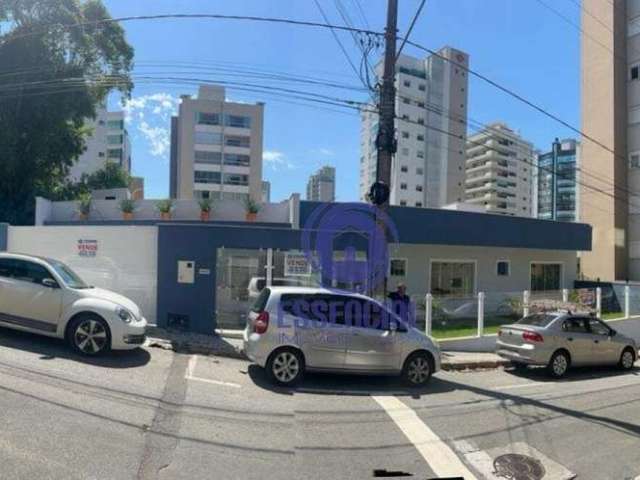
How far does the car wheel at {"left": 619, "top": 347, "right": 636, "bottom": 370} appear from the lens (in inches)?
486

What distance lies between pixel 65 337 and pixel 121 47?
2605 cm

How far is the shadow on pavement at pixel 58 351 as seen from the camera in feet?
26.3

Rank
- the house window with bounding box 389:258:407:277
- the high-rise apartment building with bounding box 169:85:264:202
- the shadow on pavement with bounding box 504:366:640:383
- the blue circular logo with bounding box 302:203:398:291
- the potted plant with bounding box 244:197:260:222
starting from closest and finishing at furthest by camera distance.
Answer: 1. the shadow on pavement with bounding box 504:366:640:383
2. the blue circular logo with bounding box 302:203:398:291
3. the house window with bounding box 389:258:407:277
4. the potted plant with bounding box 244:197:260:222
5. the high-rise apartment building with bounding box 169:85:264:202

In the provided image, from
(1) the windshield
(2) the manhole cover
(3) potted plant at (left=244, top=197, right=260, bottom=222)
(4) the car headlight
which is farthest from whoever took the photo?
(3) potted plant at (left=244, top=197, right=260, bottom=222)

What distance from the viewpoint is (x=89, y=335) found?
830 centimetres

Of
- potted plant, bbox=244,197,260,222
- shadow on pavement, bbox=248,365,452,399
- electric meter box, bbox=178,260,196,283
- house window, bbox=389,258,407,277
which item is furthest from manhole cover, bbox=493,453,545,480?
potted plant, bbox=244,197,260,222

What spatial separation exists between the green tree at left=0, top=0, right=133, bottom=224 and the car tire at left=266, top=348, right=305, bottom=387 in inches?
739

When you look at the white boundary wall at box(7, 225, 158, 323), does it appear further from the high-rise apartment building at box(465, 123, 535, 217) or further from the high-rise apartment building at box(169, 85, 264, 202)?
the high-rise apartment building at box(465, 123, 535, 217)

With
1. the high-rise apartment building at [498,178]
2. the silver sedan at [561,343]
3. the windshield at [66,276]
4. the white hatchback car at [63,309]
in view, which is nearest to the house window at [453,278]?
the silver sedan at [561,343]

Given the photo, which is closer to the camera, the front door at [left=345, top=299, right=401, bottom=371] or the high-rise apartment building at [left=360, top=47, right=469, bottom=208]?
the front door at [left=345, top=299, right=401, bottom=371]

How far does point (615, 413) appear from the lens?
760 centimetres

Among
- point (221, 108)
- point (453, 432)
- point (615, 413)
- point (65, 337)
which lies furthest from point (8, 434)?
point (221, 108)

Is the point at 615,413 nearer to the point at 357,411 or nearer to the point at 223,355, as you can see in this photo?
the point at 357,411

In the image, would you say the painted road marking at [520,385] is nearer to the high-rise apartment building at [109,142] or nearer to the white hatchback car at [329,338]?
the white hatchback car at [329,338]
